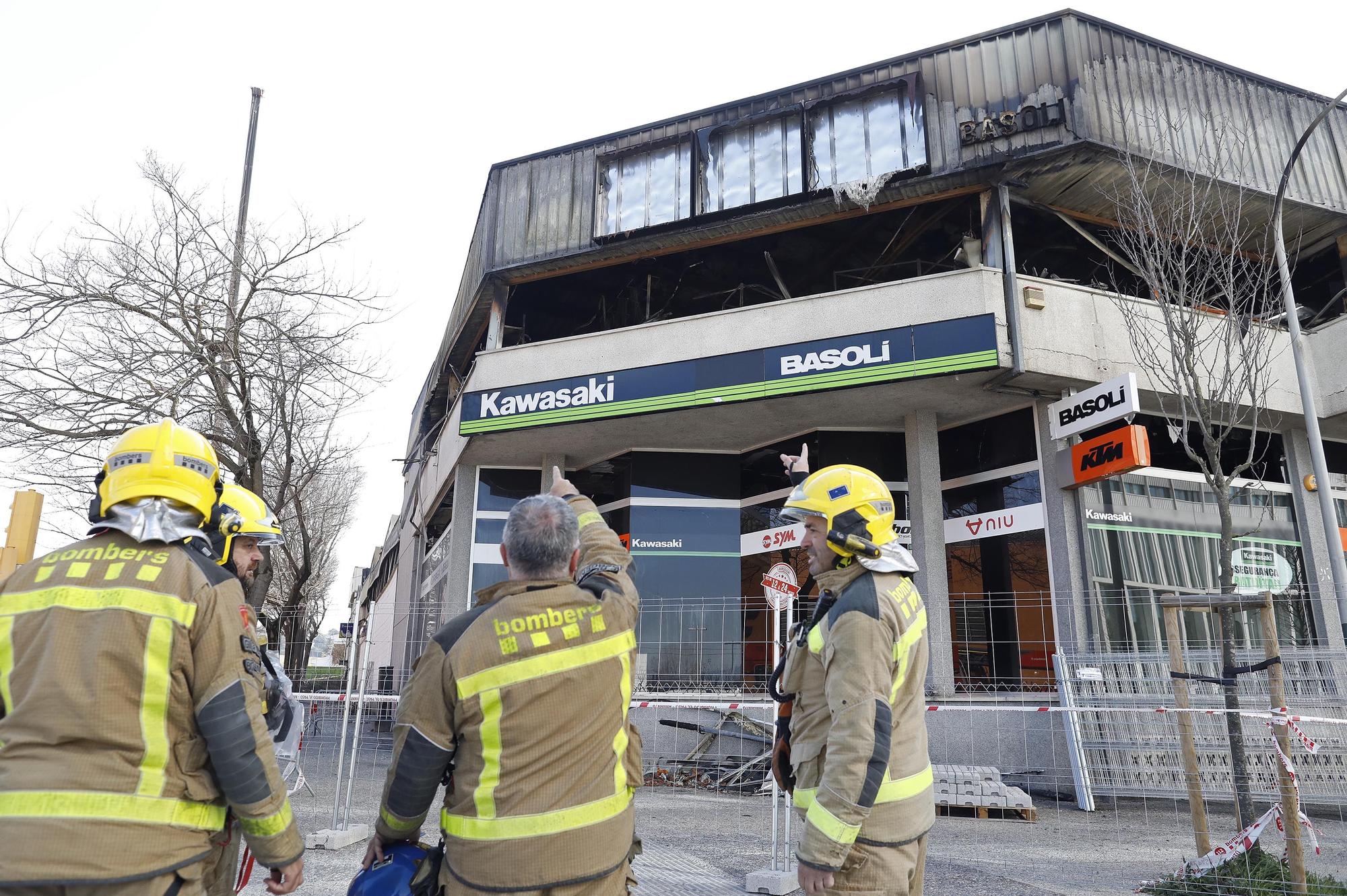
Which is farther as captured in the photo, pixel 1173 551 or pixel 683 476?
pixel 683 476

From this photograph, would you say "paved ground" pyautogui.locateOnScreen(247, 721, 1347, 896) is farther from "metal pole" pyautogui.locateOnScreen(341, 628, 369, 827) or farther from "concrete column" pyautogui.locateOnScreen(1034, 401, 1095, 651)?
"concrete column" pyautogui.locateOnScreen(1034, 401, 1095, 651)

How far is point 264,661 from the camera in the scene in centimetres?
394

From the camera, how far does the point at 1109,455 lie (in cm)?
1186

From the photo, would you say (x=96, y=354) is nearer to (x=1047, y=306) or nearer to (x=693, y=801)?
(x=693, y=801)

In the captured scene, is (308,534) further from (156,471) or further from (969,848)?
(156,471)

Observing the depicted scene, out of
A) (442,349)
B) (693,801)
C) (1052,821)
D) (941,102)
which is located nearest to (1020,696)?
(1052,821)

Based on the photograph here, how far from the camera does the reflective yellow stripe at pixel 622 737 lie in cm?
276

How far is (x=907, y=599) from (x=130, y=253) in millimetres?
13013

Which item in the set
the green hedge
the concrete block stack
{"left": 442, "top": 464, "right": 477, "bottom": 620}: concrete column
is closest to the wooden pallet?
the concrete block stack

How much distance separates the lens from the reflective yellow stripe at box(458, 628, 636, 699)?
8.34ft

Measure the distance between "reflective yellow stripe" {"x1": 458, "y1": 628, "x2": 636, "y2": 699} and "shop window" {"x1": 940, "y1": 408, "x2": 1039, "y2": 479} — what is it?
12.0m

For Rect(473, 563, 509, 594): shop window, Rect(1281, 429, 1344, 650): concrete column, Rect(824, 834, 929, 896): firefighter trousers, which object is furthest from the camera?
Rect(473, 563, 509, 594): shop window

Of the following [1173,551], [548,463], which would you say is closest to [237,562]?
[548,463]

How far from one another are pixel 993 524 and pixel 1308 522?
5.28m
